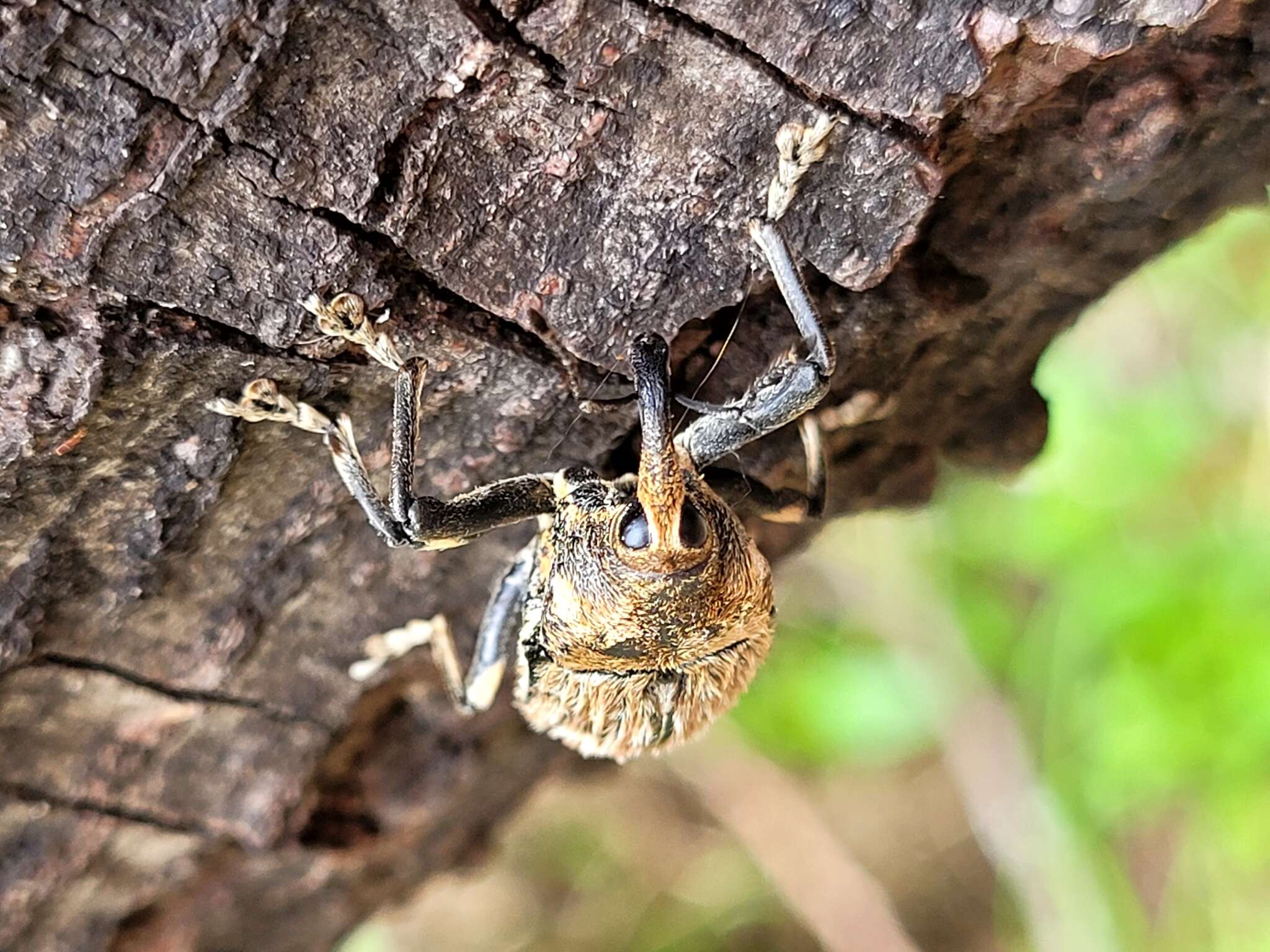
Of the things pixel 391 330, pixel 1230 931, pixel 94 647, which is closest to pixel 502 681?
pixel 94 647

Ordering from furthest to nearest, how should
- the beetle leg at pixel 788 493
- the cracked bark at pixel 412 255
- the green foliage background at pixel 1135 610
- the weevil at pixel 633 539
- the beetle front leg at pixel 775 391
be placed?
the green foliage background at pixel 1135 610 < the beetle leg at pixel 788 493 < the weevil at pixel 633 539 < the beetle front leg at pixel 775 391 < the cracked bark at pixel 412 255

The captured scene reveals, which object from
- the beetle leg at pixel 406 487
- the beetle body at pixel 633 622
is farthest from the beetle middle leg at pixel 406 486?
the beetle body at pixel 633 622

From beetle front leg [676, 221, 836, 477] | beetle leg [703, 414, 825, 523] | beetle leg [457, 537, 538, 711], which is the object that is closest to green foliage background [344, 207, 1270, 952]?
beetle leg [703, 414, 825, 523]

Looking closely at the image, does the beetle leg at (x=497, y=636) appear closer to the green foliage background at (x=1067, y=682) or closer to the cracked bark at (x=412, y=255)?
the cracked bark at (x=412, y=255)

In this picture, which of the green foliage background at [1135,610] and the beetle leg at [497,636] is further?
the green foliage background at [1135,610]

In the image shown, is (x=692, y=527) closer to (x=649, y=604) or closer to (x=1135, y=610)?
(x=649, y=604)

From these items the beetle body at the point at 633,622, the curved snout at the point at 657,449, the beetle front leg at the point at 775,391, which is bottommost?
the beetle body at the point at 633,622

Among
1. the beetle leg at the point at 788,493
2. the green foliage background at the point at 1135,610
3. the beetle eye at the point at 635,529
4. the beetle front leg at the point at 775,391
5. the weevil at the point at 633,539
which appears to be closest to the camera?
the beetle front leg at the point at 775,391

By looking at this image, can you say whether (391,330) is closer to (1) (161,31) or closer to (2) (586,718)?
(1) (161,31)
